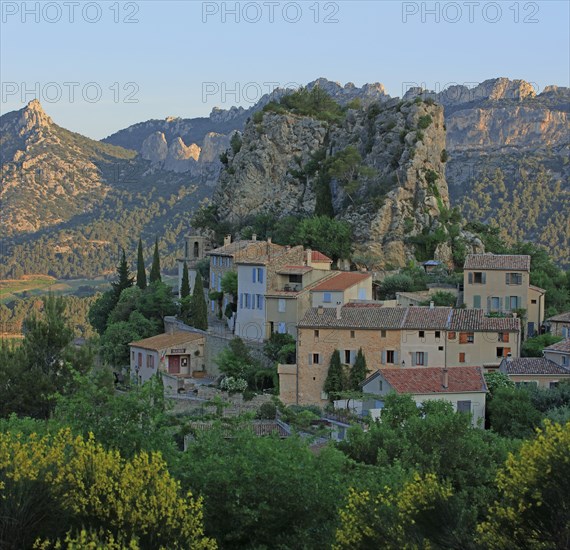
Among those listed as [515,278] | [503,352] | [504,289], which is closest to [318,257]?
[504,289]

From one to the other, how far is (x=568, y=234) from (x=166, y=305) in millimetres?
59313

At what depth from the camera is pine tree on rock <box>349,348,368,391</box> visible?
167 feet

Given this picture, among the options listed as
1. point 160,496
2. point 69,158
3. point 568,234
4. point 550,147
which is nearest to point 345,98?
point 550,147

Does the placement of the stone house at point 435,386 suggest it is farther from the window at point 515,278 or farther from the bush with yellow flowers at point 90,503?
the bush with yellow flowers at point 90,503

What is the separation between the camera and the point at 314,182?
75500 mm

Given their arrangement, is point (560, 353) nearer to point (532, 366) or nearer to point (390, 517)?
point (532, 366)

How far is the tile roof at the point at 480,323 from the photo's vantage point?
51688mm

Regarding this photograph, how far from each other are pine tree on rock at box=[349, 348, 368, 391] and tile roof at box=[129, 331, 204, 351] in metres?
10.9

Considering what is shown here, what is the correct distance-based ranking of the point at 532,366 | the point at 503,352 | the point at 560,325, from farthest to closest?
the point at 560,325, the point at 503,352, the point at 532,366

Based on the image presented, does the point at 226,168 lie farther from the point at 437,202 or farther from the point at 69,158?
the point at 69,158

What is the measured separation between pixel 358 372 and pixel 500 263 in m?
9.65

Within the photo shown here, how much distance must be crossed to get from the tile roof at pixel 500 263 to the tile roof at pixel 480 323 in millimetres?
3883

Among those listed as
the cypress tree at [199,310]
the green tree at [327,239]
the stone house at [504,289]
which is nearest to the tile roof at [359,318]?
the stone house at [504,289]

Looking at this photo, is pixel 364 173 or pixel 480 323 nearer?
pixel 480 323
